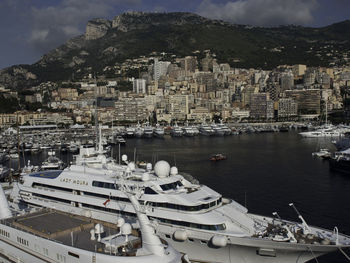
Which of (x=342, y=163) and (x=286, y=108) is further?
(x=286, y=108)

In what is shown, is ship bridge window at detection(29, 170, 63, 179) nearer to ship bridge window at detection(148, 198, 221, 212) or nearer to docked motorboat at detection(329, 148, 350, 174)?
ship bridge window at detection(148, 198, 221, 212)

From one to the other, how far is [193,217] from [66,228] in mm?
5424

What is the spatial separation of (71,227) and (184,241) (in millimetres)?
4901

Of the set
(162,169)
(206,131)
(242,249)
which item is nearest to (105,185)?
(162,169)

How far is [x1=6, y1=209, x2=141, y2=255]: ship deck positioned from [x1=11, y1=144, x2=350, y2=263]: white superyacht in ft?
3.89

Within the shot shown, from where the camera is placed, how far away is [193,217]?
51.9 ft

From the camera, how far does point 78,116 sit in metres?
141

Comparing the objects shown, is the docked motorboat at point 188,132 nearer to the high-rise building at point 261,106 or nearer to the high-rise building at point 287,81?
the high-rise building at point 261,106

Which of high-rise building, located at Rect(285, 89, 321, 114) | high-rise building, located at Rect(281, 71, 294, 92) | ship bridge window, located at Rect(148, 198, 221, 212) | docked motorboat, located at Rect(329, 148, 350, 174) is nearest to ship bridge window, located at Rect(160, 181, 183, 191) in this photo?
ship bridge window, located at Rect(148, 198, 221, 212)

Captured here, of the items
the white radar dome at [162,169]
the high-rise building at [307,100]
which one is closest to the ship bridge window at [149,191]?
the white radar dome at [162,169]

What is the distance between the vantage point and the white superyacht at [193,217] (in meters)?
14.7

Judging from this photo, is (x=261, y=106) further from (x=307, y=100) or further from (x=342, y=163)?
(x=342, y=163)

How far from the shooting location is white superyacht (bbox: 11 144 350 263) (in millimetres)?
14680

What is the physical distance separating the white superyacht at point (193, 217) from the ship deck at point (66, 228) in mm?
→ 1186
